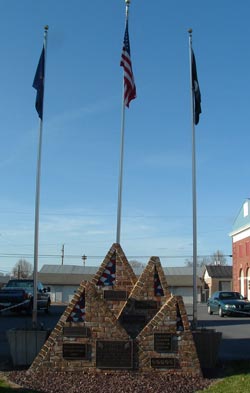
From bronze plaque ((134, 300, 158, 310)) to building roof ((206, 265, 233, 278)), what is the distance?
6801 cm

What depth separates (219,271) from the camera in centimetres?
7931

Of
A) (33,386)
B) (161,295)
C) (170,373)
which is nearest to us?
(33,386)

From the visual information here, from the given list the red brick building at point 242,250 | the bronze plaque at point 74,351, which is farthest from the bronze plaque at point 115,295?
the red brick building at point 242,250

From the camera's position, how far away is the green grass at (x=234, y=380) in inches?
343

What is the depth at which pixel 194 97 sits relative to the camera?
13.4 m

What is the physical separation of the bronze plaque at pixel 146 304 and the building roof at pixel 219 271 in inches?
2677

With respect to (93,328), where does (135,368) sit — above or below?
below

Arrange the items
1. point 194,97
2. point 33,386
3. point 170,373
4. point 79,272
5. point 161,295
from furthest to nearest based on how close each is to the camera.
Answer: point 79,272, point 194,97, point 161,295, point 170,373, point 33,386

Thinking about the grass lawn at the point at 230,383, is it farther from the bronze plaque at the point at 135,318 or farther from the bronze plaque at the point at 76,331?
the bronze plaque at the point at 135,318

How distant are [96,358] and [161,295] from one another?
1951mm

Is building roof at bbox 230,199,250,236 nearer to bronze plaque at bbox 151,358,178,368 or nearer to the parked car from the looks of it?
the parked car

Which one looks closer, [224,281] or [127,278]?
[127,278]

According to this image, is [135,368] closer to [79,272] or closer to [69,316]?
[69,316]

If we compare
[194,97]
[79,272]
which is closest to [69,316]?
[194,97]
